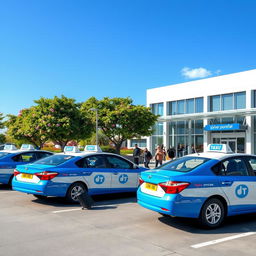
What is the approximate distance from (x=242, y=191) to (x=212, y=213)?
2.90 ft

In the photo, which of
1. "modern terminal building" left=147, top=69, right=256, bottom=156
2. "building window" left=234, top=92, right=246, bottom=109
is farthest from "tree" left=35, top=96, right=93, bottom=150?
"building window" left=234, top=92, right=246, bottom=109

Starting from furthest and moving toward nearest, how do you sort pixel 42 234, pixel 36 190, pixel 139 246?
1. pixel 36 190
2. pixel 42 234
3. pixel 139 246

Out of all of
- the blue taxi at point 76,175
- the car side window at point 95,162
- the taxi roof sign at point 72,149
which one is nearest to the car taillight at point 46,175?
the blue taxi at point 76,175

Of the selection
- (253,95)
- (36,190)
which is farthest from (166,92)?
(36,190)

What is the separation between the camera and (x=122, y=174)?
391 inches

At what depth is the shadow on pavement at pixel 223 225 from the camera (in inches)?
257

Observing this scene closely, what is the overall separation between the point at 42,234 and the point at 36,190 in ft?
8.79

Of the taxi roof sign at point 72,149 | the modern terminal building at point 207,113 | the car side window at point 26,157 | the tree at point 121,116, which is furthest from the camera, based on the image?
the modern terminal building at point 207,113

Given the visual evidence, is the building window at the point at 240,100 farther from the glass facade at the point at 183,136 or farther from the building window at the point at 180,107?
the building window at the point at 180,107

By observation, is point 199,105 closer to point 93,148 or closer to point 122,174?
point 93,148

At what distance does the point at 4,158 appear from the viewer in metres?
12.0

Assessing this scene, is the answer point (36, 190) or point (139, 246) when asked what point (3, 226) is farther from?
point (139, 246)

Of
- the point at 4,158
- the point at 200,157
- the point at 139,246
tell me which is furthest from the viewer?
the point at 4,158

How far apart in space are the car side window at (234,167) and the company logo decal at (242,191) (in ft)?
0.92
